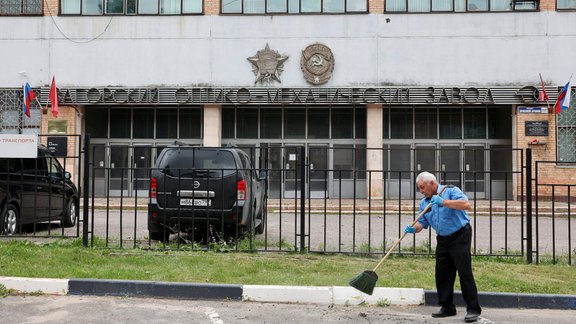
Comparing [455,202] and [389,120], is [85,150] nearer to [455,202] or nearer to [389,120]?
[455,202]

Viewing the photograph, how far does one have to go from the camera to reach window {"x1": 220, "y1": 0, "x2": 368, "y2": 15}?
22.2 meters

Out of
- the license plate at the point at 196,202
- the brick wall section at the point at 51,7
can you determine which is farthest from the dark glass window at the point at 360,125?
the license plate at the point at 196,202

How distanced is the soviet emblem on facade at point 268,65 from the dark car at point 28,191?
39.9 feet

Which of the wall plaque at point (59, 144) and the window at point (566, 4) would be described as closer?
the wall plaque at point (59, 144)

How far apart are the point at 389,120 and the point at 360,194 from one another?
472 cm

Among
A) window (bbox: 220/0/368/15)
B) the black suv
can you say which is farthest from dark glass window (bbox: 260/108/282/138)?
the black suv

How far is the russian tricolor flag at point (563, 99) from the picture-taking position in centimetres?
2044

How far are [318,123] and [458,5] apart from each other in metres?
7.29

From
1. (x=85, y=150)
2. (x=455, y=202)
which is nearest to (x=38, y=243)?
(x=85, y=150)

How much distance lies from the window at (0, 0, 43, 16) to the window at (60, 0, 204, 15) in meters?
0.97

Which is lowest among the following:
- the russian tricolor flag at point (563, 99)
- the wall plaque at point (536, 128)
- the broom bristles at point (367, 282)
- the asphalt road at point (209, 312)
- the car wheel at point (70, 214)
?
the asphalt road at point (209, 312)

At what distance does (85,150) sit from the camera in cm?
900

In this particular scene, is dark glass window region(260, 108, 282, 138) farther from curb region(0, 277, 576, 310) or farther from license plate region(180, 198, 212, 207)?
curb region(0, 277, 576, 310)

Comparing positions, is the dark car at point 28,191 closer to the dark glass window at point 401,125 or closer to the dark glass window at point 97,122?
the dark glass window at point 97,122
